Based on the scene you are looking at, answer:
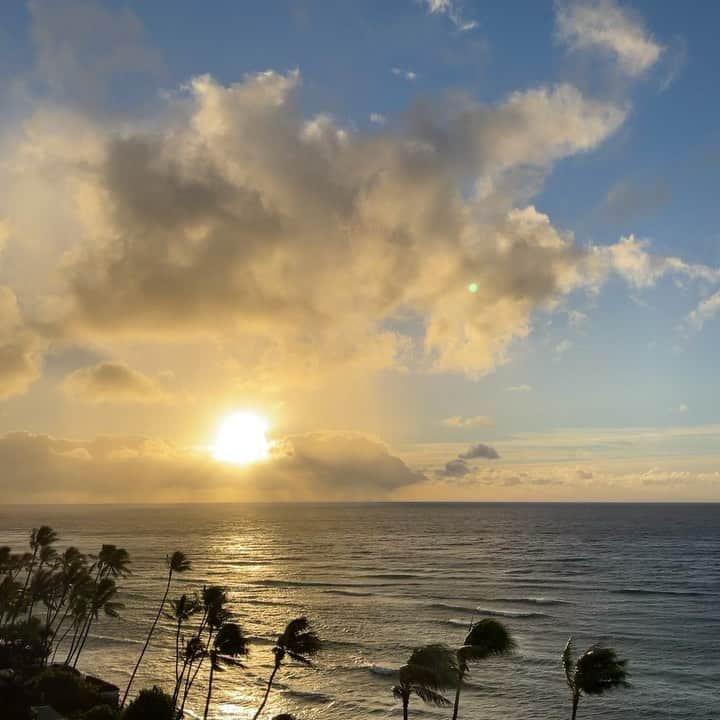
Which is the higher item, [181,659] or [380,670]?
[380,670]

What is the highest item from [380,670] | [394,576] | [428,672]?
[428,672]

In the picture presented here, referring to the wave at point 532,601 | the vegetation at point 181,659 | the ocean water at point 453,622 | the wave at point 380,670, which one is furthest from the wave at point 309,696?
the wave at point 532,601

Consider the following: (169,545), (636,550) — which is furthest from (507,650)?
(169,545)

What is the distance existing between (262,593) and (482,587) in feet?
117

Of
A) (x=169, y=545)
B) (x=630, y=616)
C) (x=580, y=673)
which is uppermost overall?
(x=580, y=673)

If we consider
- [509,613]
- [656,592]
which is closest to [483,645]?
[509,613]

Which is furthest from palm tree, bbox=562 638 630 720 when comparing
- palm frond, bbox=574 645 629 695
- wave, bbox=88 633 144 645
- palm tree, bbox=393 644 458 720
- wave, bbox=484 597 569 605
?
wave, bbox=484 597 569 605

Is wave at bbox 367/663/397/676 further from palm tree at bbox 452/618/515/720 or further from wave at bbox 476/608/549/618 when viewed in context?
palm tree at bbox 452/618/515/720

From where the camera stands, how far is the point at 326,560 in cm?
14888

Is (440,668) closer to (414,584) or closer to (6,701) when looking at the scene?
(6,701)

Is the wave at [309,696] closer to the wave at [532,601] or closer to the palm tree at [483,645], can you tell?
the palm tree at [483,645]

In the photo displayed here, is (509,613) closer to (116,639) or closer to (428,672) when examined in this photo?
(116,639)

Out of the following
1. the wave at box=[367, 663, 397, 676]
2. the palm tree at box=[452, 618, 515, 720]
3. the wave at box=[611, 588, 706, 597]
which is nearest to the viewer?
the palm tree at box=[452, 618, 515, 720]

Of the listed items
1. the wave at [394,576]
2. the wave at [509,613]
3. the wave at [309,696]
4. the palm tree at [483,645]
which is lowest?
the wave at [394,576]
